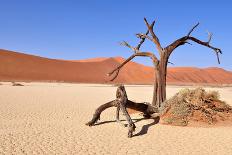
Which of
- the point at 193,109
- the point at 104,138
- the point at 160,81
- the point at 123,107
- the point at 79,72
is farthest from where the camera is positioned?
the point at 79,72

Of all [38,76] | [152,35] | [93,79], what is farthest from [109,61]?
[152,35]

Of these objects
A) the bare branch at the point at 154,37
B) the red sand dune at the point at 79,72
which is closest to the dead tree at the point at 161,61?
the bare branch at the point at 154,37

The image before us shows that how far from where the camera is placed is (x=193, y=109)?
511 inches

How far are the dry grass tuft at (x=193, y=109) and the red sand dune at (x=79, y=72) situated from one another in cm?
5820

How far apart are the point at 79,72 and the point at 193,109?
264 feet

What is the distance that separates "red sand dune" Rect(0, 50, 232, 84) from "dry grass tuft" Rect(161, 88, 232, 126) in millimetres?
58199

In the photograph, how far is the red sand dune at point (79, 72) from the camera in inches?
3083

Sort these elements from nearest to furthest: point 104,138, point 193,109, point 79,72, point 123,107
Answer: point 104,138 < point 123,107 < point 193,109 < point 79,72

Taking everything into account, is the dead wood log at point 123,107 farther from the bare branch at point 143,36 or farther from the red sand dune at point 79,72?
the red sand dune at point 79,72

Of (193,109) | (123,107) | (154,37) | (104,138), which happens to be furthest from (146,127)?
(154,37)

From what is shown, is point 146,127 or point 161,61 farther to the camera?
point 161,61

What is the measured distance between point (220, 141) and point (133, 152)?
10.1 feet

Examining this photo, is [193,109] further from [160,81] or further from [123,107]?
[123,107]

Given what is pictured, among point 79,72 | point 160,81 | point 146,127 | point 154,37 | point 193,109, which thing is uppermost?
point 79,72
